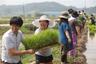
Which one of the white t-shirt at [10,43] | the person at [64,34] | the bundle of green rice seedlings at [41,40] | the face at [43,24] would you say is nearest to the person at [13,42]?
the white t-shirt at [10,43]

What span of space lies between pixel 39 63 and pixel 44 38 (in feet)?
4.05

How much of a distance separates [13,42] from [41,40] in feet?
1.41

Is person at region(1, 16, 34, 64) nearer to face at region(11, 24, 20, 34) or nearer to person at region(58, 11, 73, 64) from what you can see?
face at region(11, 24, 20, 34)

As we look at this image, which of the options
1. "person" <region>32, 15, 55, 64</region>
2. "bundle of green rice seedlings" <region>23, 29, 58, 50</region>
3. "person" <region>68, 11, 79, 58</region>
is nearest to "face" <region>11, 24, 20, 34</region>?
"bundle of green rice seedlings" <region>23, 29, 58, 50</region>

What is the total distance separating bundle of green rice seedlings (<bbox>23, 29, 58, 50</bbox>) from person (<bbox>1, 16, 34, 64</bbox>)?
11 centimetres

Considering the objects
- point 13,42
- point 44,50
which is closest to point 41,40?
point 13,42

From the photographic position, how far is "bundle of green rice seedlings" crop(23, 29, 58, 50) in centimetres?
539

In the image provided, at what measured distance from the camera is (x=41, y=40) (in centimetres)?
546

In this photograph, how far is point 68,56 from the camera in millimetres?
9773

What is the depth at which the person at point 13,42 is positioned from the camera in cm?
530

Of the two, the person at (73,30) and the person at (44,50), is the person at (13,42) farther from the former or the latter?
the person at (73,30)

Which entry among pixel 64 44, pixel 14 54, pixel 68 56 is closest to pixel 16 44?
pixel 14 54

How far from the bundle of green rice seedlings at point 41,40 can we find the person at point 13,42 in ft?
0.35

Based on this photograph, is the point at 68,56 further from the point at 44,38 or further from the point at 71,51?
the point at 44,38
